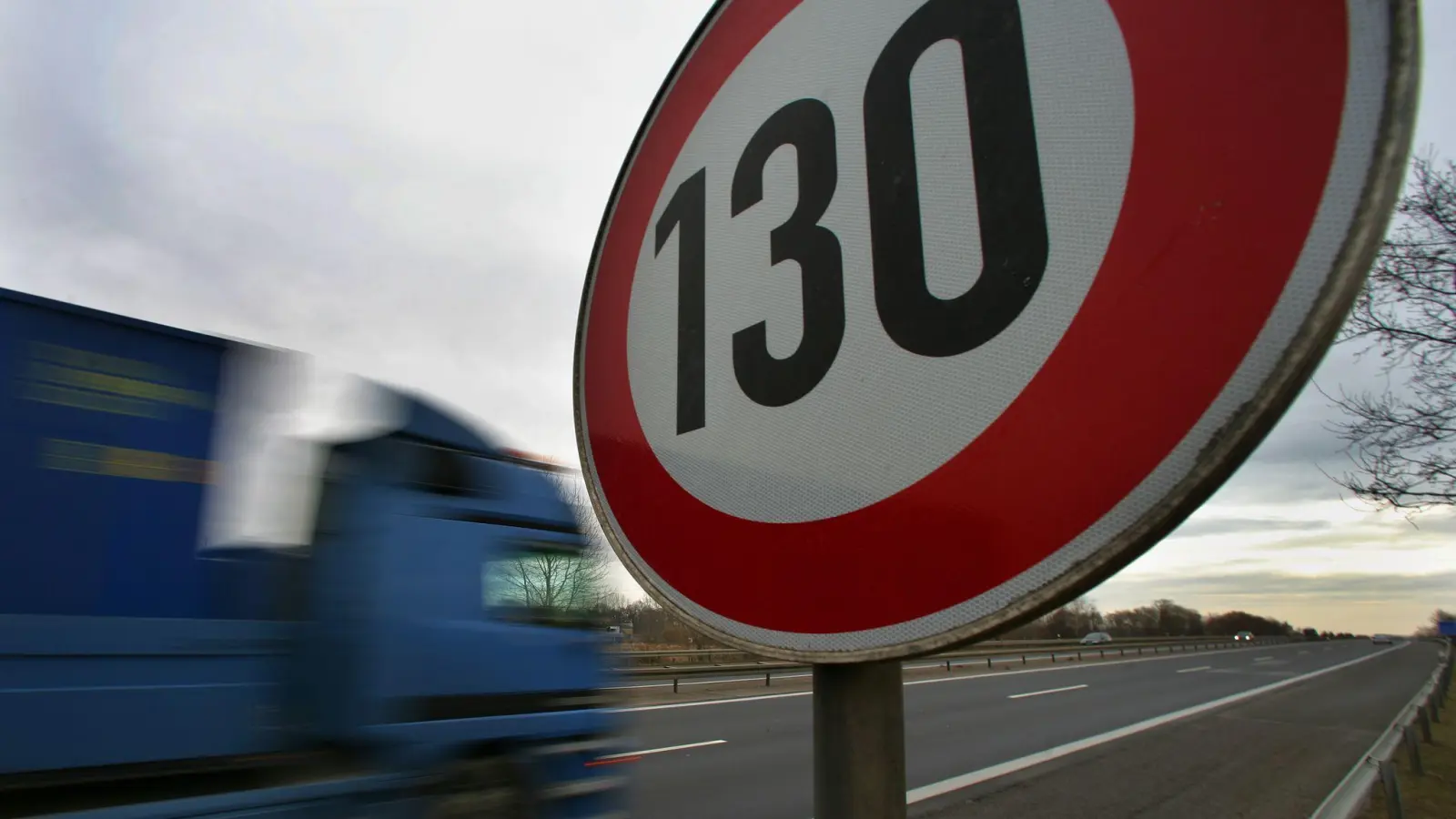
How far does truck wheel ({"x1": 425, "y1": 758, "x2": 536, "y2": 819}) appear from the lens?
493 cm

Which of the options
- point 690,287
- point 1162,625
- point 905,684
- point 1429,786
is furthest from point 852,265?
point 1162,625

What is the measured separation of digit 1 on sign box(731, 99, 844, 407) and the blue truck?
158 inches

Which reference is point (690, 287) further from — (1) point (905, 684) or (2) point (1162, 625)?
(2) point (1162, 625)

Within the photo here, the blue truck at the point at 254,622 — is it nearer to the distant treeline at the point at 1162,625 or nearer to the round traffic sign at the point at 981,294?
the round traffic sign at the point at 981,294

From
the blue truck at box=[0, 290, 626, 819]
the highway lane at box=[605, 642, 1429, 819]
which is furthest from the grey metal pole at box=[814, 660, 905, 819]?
the highway lane at box=[605, 642, 1429, 819]

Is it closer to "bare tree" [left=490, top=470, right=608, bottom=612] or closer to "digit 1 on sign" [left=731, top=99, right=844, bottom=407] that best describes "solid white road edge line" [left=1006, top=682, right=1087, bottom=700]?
"bare tree" [left=490, top=470, right=608, bottom=612]

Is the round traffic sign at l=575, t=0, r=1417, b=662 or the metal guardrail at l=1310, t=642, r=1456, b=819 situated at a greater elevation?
the round traffic sign at l=575, t=0, r=1417, b=662

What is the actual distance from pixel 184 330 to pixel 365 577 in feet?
5.67

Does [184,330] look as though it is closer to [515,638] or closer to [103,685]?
[103,685]

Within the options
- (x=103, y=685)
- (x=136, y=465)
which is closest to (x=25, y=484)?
(x=136, y=465)

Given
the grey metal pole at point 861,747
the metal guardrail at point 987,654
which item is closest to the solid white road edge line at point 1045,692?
the metal guardrail at point 987,654

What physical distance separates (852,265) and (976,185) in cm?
15

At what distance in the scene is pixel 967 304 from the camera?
723mm

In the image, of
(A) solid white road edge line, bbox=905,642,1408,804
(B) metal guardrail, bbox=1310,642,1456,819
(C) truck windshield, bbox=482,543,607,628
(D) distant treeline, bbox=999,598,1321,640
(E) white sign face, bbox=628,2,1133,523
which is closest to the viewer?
(E) white sign face, bbox=628,2,1133,523
